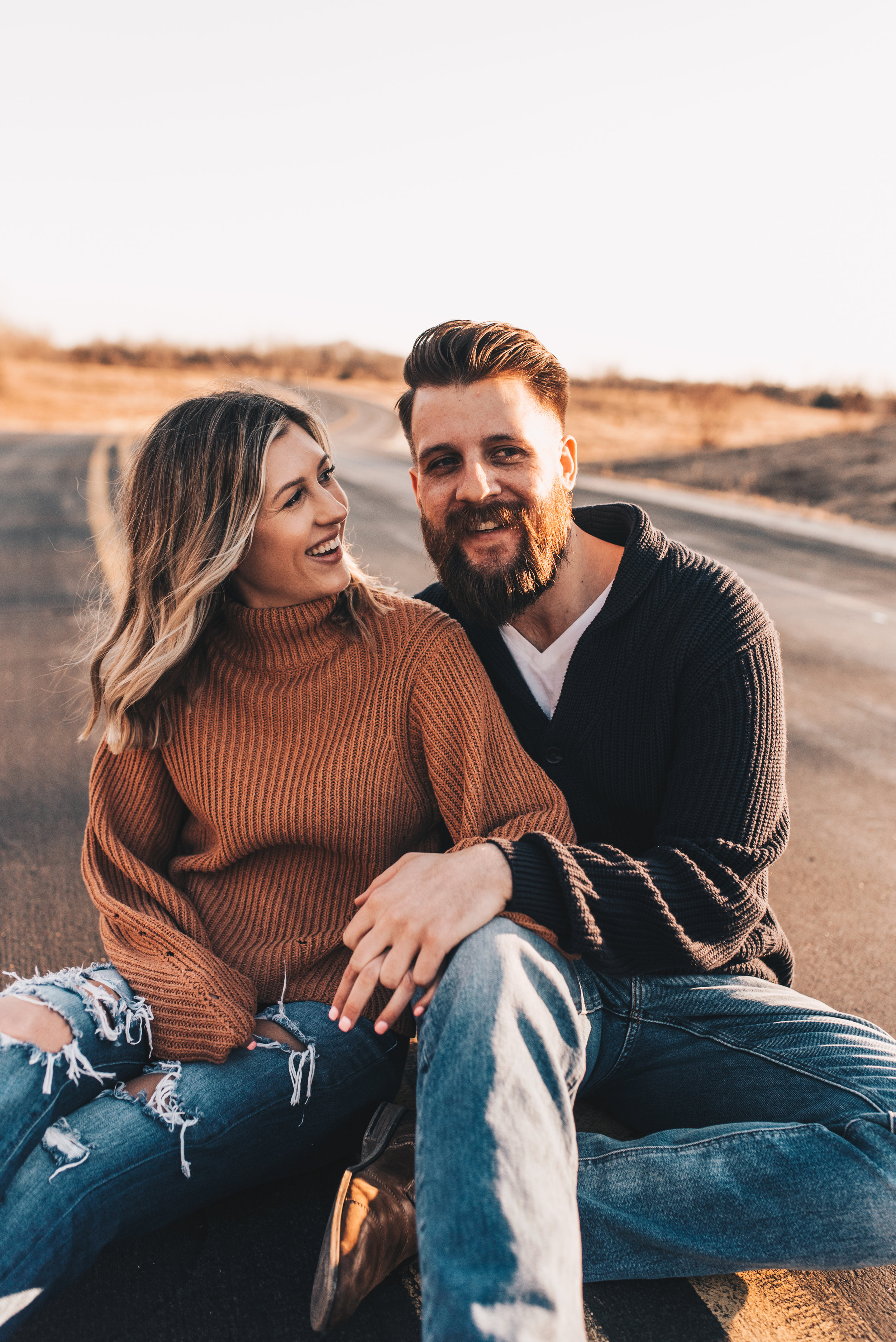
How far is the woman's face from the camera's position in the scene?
2.48 meters

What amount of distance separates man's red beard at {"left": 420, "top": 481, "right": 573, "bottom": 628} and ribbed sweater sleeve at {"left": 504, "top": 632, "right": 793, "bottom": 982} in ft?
1.89

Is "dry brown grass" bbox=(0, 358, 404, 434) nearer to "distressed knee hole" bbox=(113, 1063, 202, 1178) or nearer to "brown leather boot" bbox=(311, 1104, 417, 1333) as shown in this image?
"distressed knee hole" bbox=(113, 1063, 202, 1178)

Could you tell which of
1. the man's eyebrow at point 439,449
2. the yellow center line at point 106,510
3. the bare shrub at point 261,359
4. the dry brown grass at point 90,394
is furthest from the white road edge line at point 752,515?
the bare shrub at point 261,359

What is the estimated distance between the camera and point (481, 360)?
8.85 feet

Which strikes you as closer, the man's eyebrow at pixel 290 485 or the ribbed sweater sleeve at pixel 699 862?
the ribbed sweater sleeve at pixel 699 862

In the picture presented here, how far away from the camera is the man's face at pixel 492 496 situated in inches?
106

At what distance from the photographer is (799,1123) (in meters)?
1.93

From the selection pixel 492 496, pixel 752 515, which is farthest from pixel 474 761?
pixel 752 515

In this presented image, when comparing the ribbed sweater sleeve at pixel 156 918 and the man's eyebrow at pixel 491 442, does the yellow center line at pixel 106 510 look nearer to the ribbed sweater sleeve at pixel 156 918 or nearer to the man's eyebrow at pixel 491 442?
the ribbed sweater sleeve at pixel 156 918

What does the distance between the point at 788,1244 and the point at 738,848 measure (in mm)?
766

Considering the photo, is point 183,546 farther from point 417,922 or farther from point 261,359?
point 261,359

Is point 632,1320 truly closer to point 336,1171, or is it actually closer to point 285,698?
point 336,1171

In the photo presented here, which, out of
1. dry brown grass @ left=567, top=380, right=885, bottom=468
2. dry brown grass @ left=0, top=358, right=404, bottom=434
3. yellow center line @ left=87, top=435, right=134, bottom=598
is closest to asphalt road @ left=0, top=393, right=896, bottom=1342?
yellow center line @ left=87, top=435, right=134, bottom=598

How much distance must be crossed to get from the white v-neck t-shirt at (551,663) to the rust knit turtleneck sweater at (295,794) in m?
0.28
